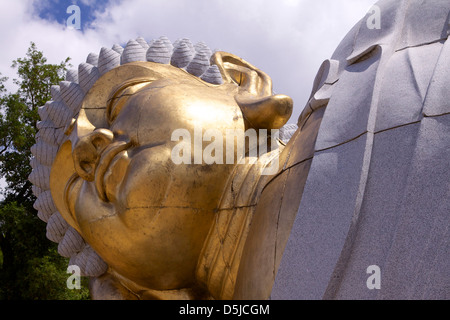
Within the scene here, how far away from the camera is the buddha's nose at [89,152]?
358cm

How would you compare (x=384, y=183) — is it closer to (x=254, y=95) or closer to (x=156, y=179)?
(x=156, y=179)

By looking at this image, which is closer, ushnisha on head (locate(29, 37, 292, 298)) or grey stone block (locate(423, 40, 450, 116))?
grey stone block (locate(423, 40, 450, 116))

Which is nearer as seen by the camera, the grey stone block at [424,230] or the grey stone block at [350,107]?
the grey stone block at [424,230]

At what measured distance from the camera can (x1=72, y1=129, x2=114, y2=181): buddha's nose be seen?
3.58 m

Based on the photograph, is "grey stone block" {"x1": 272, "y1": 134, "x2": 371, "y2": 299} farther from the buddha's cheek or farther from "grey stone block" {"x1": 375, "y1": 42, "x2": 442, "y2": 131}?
the buddha's cheek

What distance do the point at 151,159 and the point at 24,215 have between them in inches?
374

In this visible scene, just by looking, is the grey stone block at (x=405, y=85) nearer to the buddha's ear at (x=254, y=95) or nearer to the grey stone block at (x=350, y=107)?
the grey stone block at (x=350, y=107)

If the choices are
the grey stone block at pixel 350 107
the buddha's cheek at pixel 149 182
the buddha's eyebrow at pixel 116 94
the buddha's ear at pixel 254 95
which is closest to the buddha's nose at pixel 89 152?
the buddha's eyebrow at pixel 116 94

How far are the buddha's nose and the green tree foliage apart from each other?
7.86 m

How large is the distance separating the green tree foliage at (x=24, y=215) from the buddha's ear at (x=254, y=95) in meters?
8.17

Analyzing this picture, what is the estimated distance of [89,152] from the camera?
3635 mm

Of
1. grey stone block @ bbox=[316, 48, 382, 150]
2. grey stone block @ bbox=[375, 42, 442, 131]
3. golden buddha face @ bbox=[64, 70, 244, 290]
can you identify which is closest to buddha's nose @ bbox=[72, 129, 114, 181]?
golden buddha face @ bbox=[64, 70, 244, 290]

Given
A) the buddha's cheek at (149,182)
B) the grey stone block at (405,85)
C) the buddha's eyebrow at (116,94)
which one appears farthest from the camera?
the buddha's eyebrow at (116,94)

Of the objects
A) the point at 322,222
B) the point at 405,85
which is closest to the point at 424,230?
the point at 322,222
